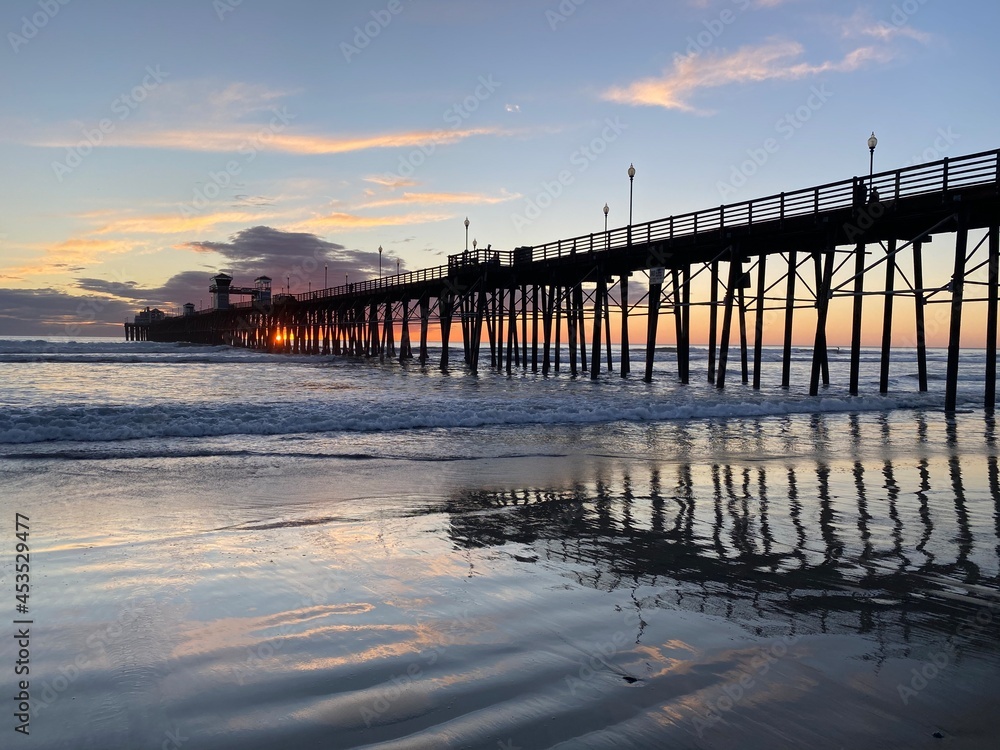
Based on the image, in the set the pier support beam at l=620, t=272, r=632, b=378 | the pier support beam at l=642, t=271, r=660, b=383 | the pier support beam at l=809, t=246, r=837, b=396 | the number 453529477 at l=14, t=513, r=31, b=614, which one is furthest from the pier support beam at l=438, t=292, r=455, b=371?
the number 453529477 at l=14, t=513, r=31, b=614

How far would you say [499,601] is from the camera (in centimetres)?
430

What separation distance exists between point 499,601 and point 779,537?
289cm

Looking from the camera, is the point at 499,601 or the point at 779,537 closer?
the point at 499,601

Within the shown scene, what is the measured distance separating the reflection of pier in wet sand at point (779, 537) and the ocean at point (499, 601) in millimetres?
35

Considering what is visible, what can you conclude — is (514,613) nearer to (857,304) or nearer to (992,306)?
(992,306)

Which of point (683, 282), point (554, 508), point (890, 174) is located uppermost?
point (890, 174)

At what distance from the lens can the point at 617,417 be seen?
1692 centimetres

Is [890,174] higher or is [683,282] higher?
[890,174]

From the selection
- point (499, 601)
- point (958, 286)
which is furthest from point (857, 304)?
point (499, 601)

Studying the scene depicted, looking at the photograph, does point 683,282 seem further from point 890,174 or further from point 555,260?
point 890,174

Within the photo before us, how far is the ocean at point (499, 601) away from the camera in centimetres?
287

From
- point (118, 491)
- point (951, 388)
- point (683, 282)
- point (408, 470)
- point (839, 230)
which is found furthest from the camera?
point (683, 282)

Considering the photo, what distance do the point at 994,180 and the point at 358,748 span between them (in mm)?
20139

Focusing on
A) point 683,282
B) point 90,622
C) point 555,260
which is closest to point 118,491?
point 90,622
